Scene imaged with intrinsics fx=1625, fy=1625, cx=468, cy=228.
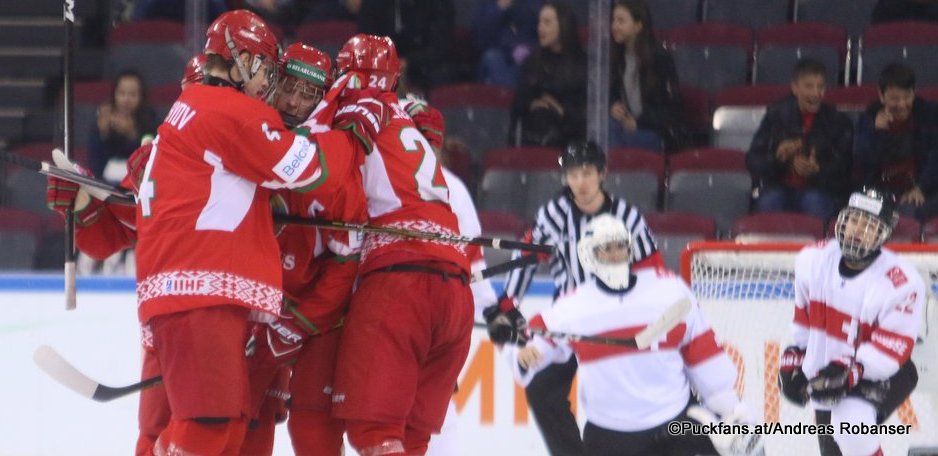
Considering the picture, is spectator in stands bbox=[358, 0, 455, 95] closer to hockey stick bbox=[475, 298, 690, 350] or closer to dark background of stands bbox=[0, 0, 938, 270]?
dark background of stands bbox=[0, 0, 938, 270]

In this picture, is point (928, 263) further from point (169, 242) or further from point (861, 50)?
point (169, 242)

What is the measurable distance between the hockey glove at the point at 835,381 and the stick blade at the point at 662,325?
565 millimetres

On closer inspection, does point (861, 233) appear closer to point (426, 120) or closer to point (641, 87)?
point (426, 120)

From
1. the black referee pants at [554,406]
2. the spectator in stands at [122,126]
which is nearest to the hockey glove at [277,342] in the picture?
the black referee pants at [554,406]

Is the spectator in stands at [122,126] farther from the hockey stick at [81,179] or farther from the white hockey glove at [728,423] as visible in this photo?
the white hockey glove at [728,423]

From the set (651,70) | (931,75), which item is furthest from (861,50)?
(651,70)

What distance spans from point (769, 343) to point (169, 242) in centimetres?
237

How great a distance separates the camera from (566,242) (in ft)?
16.8

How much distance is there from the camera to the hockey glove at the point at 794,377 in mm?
4879

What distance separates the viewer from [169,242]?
3.61m

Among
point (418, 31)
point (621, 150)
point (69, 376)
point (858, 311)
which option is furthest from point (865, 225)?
point (418, 31)

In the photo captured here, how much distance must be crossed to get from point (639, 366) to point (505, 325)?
1.38 feet

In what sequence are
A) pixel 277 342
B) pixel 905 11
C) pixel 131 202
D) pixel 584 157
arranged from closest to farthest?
1. pixel 277 342
2. pixel 131 202
3. pixel 584 157
4. pixel 905 11

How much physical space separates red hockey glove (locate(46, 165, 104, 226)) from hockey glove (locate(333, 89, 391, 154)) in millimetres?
677
